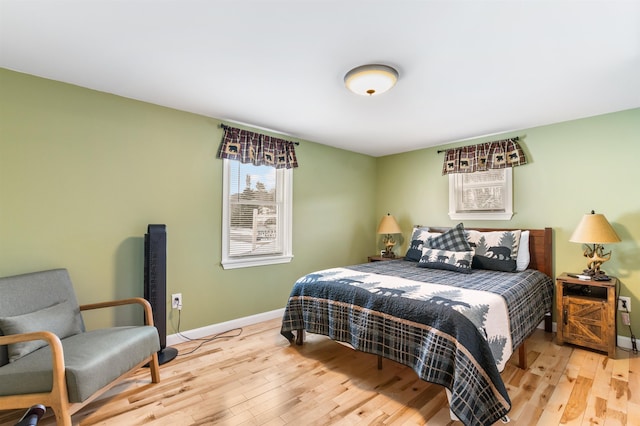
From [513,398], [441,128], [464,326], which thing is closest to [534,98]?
[441,128]

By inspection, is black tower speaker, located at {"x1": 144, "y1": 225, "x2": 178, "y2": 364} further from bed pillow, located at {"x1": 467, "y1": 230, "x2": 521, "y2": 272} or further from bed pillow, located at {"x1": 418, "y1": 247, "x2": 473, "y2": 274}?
bed pillow, located at {"x1": 467, "y1": 230, "x2": 521, "y2": 272}

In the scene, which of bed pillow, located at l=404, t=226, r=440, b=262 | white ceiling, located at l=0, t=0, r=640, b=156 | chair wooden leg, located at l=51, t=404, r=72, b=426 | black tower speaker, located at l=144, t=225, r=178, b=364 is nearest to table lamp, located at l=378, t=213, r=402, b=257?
bed pillow, located at l=404, t=226, r=440, b=262

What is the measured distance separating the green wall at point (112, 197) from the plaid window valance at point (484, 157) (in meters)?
2.77

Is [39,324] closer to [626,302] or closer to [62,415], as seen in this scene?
[62,415]

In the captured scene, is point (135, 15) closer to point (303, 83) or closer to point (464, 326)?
point (303, 83)

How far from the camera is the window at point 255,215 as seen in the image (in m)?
3.32

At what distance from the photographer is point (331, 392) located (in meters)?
2.11

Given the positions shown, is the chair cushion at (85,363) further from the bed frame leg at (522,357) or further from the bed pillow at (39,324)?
the bed frame leg at (522,357)

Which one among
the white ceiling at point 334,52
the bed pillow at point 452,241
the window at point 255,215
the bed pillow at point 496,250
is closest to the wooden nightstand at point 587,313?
the bed pillow at point 496,250

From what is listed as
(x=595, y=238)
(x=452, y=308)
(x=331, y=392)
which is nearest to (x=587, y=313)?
(x=595, y=238)

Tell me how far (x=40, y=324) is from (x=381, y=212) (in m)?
4.28

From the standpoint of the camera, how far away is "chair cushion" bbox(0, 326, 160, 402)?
1.58 m

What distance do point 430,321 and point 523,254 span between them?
2.05m

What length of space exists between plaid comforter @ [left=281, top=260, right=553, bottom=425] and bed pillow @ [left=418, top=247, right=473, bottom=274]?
12 centimetres
